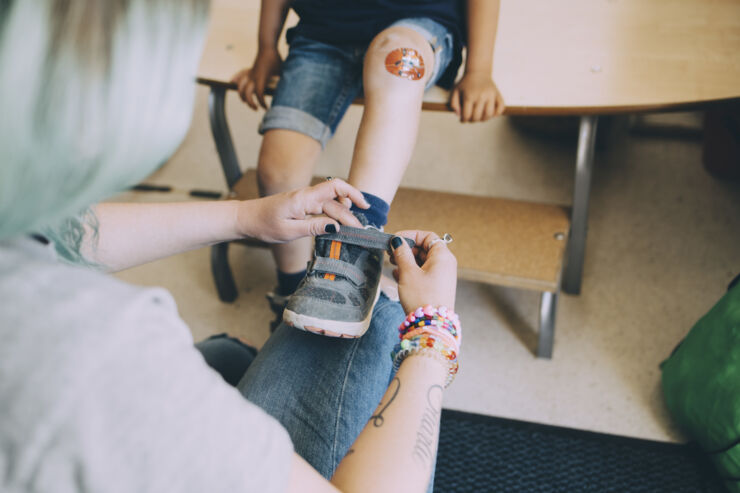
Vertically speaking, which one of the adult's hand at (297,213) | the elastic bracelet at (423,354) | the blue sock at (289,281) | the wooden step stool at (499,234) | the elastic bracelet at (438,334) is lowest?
the blue sock at (289,281)

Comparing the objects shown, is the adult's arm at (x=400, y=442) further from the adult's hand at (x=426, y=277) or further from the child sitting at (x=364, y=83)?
the child sitting at (x=364, y=83)

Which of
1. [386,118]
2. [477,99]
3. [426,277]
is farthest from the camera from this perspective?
[477,99]

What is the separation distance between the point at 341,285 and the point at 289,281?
1.36ft

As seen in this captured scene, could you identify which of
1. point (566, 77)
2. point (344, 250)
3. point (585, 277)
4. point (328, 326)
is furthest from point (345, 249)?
point (585, 277)

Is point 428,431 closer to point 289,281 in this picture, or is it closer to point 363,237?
point 363,237

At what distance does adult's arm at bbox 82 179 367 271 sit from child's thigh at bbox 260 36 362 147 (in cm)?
32

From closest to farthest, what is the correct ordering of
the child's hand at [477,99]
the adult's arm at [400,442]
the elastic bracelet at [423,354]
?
the adult's arm at [400,442]
the elastic bracelet at [423,354]
the child's hand at [477,99]

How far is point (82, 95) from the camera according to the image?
0.35 metres

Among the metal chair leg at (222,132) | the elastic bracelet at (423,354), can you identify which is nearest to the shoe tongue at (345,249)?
the elastic bracelet at (423,354)

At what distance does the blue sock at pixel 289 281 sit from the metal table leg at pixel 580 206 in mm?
635

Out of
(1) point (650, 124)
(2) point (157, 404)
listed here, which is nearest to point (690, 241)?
(1) point (650, 124)

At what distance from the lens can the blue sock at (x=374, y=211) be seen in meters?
0.85

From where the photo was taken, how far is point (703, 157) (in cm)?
172

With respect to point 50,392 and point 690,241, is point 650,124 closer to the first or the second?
point 690,241
